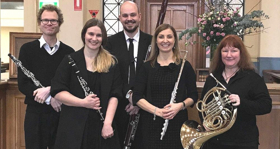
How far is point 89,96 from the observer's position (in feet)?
6.34

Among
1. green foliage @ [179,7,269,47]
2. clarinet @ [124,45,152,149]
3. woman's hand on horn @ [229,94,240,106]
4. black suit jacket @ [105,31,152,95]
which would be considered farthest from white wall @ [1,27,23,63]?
woman's hand on horn @ [229,94,240,106]

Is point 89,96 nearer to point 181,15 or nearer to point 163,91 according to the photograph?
point 163,91

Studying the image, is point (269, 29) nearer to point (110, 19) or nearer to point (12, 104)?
point (110, 19)

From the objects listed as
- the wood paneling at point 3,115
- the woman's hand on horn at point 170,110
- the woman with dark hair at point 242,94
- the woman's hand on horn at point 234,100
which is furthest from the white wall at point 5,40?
the woman's hand on horn at point 234,100

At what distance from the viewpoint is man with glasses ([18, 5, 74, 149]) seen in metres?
2.29

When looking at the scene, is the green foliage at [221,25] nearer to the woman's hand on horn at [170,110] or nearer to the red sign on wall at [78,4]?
the woman's hand on horn at [170,110]

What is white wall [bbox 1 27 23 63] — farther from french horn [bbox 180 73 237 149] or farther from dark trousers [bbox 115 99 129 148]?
french horn [bbox 180 73 237 149]

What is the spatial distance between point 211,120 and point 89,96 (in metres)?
0.75

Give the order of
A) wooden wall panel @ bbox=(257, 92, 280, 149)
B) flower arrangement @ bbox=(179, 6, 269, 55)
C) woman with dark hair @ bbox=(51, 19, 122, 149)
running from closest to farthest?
1. woman with dark hair @ bbox=(51, 19, 122, 149)
2. wooden wall panel @ bbox=(257, 92, 280, 149)
3. flower arrangement @ bbox=(179, 6, 269, 55)

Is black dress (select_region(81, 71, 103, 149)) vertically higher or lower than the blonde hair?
lower

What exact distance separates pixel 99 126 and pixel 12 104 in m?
1.45

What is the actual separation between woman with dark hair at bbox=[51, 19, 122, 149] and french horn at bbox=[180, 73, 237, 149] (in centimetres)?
46

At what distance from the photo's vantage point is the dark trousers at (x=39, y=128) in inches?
90.3

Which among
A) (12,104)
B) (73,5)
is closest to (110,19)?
(73,5)
